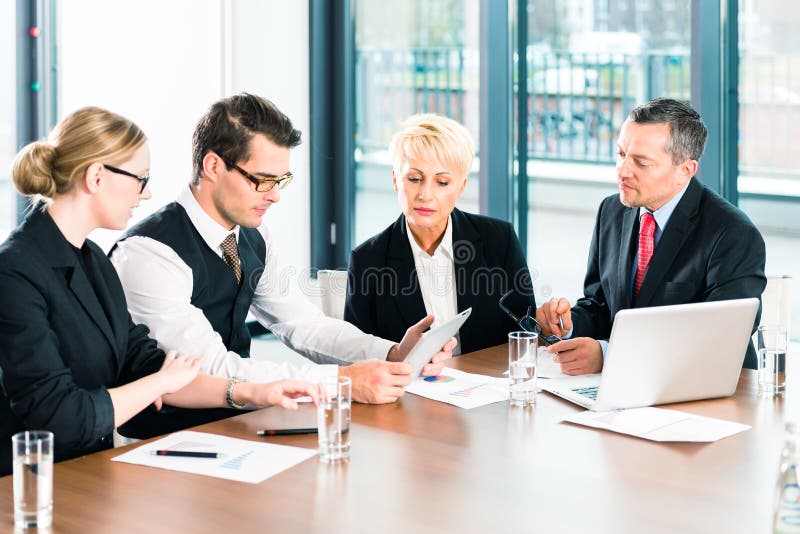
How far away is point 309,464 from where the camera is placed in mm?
2066

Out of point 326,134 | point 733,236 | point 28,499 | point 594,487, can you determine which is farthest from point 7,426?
point 326,134

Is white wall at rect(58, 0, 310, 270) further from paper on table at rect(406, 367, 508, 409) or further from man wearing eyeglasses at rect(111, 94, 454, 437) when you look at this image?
paper on table at rect(406, 367, 508, 409)

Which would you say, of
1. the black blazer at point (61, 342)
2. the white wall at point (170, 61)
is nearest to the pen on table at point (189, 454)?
the black blazer at point (61, 342)

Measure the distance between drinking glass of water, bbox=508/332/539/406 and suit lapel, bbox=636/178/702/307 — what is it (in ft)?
2.72

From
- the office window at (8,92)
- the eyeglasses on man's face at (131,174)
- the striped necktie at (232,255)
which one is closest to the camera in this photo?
the eyeglasses on man's face at (131,174)

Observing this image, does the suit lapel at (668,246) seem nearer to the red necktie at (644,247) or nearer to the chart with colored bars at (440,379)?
the red necktie at (644,247)

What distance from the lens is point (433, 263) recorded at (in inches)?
135

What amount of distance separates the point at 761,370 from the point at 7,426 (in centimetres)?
180

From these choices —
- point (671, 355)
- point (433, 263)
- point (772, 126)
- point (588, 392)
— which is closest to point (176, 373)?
point (588, 392)

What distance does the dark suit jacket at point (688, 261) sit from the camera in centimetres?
316

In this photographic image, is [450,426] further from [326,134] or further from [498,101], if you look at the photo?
[326,134]

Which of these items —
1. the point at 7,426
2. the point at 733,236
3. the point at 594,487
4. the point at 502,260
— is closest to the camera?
the point at 594,487

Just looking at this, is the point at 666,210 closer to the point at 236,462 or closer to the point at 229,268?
the point at 229,268

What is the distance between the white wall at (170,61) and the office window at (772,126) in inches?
103
